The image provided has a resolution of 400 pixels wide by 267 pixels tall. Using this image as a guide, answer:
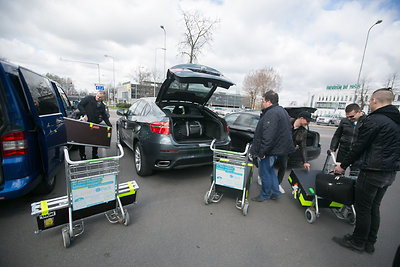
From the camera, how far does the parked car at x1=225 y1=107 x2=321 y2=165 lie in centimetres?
457

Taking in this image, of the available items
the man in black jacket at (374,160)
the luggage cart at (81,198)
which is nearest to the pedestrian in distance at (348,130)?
the man in black jacket at (374,160)

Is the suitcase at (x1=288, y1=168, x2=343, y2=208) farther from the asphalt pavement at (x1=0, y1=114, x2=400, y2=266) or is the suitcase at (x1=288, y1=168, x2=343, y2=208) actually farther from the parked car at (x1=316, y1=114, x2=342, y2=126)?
the parked car at (x1=316, y1=114, x2=342, y2=126)

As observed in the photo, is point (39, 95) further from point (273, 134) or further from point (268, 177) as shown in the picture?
point (268, 177)

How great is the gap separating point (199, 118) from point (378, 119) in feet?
10.8

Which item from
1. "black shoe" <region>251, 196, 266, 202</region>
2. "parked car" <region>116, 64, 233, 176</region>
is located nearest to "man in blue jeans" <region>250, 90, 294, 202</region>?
"black shoe" <region>251, 196, 266, 202</region>

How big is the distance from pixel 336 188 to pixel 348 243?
630 mm

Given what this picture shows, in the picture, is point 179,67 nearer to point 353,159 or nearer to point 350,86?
point 353,159

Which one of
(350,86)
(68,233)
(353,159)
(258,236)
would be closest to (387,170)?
(353,159)

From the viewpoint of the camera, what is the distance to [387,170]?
181 cm

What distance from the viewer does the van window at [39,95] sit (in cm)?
239

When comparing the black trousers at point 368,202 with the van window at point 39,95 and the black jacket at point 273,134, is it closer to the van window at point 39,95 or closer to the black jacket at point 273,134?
the black jacket at point 273,134

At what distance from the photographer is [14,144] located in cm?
204

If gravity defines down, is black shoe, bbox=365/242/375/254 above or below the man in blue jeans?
below

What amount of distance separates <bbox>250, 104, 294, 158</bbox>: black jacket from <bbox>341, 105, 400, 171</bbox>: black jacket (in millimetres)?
976
